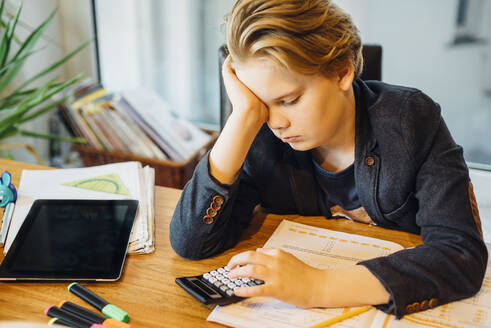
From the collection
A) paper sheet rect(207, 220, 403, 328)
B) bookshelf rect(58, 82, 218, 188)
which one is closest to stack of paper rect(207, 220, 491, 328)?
paper sheet rect(207, 220, 403, 328)

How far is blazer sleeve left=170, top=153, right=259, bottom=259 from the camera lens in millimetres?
915

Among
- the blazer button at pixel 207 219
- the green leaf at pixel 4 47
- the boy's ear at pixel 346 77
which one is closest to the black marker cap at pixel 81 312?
the blazer button at pixel 207 219

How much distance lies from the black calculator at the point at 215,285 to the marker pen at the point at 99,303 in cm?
11

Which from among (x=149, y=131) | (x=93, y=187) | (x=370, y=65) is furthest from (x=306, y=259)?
(x=149, y=131)

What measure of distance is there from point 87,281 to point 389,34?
1.64 meters

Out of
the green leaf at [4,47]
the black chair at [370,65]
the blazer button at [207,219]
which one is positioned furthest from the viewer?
the green leaf at [4,47]

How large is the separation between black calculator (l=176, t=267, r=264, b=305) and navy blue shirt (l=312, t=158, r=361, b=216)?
0.31 meters

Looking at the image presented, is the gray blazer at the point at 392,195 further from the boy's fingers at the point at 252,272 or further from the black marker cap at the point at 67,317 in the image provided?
the black marker cap at the point at 67,317

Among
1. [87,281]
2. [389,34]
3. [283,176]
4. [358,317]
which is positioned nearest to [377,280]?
Result: [358,317]

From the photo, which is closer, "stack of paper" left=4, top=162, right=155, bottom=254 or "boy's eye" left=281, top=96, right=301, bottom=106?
"boy's eye" left=281, top=96, right=301, bottom=106

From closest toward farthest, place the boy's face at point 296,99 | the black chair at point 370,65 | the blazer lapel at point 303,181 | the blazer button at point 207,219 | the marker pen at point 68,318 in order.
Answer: the marker pen at point 68,318 → the boy's face at point 296,99 → the blazer button at point 207,219 → the blazer lapel at point 303,181 → the black chair at point 370,65

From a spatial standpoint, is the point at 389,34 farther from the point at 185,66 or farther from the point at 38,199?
the point at 38,199

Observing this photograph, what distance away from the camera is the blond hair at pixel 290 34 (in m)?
0.82

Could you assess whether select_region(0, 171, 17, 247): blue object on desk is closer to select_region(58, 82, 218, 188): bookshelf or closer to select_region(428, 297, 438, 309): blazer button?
select_region(428, 297, 438, 309): blazer button
